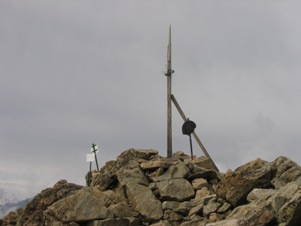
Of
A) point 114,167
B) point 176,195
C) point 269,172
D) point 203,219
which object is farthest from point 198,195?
point 114,167

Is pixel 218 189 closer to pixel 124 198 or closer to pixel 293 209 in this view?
pixel 124 198

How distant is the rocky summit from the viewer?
25.2 m

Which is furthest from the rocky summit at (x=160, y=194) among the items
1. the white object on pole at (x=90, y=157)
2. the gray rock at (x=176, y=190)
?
the white object on pole at (x=90, y=157)

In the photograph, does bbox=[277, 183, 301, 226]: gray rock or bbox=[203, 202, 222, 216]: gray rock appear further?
bbox=[203, 202, 222, 216]: gray rock

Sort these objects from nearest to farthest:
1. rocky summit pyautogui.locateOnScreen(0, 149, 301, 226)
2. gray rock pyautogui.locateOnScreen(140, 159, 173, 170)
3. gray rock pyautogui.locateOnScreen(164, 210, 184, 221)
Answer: rocky summit pyautogui.locateOnScreen(0, 149, 301, 226) → gray rock pyautogui.locateOnScreen(164, 210, 184, 221) → gray rock pyautogui.locateOnScreen(140, 159, 173, 170)

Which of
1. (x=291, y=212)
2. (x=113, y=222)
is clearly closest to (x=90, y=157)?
(x=113, y=222)

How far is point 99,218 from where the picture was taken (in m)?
27.2

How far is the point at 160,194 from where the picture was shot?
2961 centimetres

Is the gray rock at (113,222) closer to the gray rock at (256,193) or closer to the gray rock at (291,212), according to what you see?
the gray rock at (256,193)

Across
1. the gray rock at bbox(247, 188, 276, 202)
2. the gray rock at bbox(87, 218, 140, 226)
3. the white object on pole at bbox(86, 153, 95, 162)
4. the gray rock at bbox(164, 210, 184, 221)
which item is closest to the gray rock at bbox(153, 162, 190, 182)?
the gray rock at bbox(164, 210, 184, 221)

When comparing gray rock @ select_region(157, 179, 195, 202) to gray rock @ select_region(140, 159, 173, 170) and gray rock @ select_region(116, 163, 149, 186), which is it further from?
gray rock @ select_region(140, 159, 173, 170)

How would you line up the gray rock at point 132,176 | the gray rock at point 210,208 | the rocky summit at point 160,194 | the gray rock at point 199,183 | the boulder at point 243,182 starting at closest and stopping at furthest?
the boulder at point 243,182
the rocky summit at point 160,194
the gray rock at point 210,208
the gray rock at point 199,183
the gray rock at point 132,176

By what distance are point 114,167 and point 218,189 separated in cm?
1131

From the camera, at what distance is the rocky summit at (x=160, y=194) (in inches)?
994
